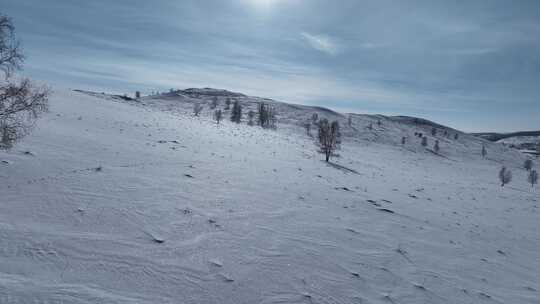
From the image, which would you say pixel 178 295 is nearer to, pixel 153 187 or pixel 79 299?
pixel 79 299

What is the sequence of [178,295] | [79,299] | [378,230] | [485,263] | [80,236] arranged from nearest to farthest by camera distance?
[79,299] → [178,295] → [80,236] → [485,263] → [378,230]

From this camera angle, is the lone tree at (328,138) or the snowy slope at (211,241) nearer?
the snowy slope at (211,241)

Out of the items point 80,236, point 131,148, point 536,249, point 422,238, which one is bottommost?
point 536,249

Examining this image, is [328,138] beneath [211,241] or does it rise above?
above

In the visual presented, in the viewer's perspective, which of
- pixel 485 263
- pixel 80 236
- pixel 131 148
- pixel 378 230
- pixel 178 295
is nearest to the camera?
pixel 178 295

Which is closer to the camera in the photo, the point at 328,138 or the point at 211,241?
the point at 211,241

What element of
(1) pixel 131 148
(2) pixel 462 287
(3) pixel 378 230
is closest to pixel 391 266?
(2) pixel 462 287

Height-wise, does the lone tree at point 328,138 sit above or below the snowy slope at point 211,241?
above

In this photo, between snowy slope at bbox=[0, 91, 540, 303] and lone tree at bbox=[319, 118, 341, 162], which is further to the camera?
lone tree at bbox=[319, 118, 341, 162]

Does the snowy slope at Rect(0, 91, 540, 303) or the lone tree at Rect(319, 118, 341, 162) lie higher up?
the lone tree at Rect(319, 118, 341, 162)

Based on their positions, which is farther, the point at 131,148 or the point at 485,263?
the point at 131,148

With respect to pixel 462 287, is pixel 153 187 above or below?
above

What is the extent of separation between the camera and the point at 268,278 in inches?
269

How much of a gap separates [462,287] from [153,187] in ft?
36.0
